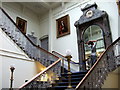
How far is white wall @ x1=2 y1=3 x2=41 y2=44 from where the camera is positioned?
895 centimetres

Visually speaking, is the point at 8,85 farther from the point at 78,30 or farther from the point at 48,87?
the point at 78,30

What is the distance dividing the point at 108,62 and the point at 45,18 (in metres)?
6.69

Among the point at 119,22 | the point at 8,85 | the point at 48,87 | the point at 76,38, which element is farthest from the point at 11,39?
the point at 119,22

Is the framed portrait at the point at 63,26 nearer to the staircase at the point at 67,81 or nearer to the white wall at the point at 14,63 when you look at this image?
the white wall at the point at 14,63

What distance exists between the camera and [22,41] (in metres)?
6.77

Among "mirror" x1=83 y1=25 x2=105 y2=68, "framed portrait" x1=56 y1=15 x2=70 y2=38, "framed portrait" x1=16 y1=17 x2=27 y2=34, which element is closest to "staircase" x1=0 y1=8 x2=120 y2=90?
"mirror" x1=83 y1=25 x2=105 y2=68

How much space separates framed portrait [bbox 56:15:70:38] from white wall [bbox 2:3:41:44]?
1832mm

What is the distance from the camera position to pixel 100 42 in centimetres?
739

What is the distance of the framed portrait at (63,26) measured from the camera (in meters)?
8.99

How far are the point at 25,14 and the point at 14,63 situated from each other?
5102 mm

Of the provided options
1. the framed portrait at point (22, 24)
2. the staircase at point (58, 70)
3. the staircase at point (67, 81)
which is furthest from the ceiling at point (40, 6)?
the staircase at point (67, 81)

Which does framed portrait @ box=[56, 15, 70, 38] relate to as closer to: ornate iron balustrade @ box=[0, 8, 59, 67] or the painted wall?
ornate iron balustrade @ box=[0, 8, 59, 67]

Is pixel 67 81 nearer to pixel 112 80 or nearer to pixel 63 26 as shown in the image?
pixel 112 80

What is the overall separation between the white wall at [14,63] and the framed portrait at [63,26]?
334 cm
